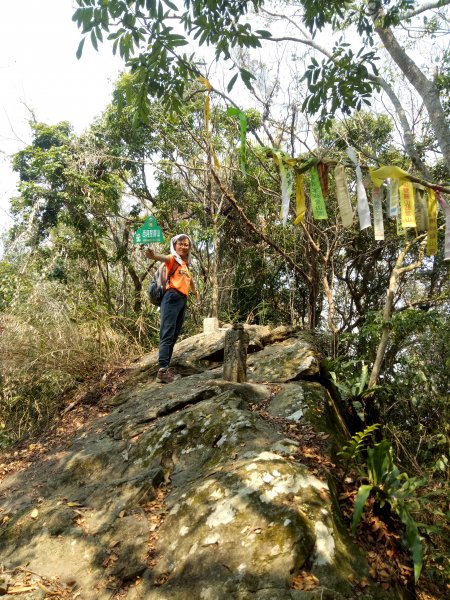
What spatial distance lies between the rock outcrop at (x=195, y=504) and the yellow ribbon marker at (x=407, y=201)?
1.82 m

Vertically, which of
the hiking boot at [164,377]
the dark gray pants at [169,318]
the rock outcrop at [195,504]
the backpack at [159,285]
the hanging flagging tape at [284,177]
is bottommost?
the rock outcrop at [195,504]

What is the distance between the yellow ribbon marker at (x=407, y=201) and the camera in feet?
9.74

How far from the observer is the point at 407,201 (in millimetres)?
2988

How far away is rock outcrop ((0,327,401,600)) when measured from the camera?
8.24 ft

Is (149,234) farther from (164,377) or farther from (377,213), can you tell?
(377,213)

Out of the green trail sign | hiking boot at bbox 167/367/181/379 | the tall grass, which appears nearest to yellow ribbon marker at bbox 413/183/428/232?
the green trail sign

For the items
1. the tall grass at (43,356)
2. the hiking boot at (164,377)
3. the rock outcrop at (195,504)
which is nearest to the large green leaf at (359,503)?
the rock outcrop at (195,504)

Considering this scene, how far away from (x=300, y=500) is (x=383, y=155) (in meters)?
7.94

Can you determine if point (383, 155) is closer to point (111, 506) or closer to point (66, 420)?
point (66, 420)

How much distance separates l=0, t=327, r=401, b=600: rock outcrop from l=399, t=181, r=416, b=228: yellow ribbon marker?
71.8 inches

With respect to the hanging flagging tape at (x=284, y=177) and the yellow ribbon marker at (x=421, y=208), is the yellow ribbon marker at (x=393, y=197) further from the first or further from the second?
the hanging flagging tape at (x=284, y=177)

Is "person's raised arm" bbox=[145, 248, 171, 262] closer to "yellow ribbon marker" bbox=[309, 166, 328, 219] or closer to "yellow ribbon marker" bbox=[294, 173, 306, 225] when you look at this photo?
"yellow ribbon marker" bbox=[294, 173, 306, 225]

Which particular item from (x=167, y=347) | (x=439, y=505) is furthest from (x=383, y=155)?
(x=439, y=505)

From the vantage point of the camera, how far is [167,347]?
5801mm
